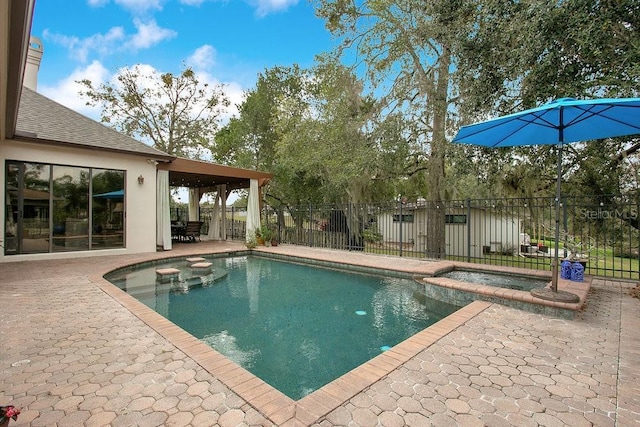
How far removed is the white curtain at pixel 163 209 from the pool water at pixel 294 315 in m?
2.70

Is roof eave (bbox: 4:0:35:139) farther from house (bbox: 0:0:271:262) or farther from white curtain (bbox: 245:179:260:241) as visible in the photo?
white curtain (bbox: 245:179:260:241)

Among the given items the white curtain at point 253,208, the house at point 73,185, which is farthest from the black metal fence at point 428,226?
the house at point 73,185

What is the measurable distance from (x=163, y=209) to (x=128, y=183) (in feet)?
4.42

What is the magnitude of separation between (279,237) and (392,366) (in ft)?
37.2

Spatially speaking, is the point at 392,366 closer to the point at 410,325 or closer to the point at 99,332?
the point at 410,325

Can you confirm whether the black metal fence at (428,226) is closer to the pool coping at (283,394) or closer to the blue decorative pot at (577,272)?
the blue decorative pot at (577,272)

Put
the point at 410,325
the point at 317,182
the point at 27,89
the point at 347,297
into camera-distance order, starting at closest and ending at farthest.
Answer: the point at 410,325 → the point at 347,297 → the point at 27,89 → the point at 317,182

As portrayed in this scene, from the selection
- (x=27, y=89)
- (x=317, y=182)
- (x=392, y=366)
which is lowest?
(x=392, y=366)

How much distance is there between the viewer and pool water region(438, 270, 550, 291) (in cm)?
573

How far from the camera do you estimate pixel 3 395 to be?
2.27 meters

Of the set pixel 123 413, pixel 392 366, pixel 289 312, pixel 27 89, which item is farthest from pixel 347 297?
pixel 27 89

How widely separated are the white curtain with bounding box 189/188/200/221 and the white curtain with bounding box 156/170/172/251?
5.78 metres

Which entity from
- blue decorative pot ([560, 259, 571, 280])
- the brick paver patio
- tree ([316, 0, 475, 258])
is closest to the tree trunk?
tree ([316, 0, 475, 258])

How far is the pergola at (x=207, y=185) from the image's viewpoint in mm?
10648
